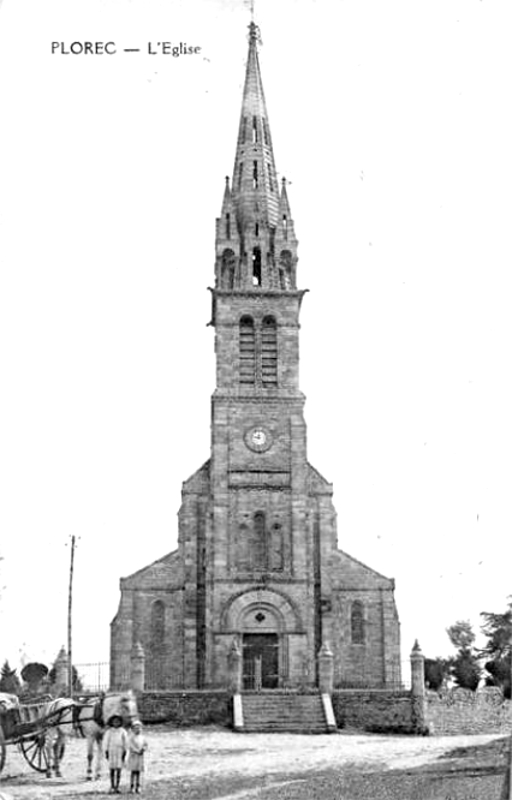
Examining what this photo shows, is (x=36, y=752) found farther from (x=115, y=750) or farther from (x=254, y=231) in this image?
(x=254, y=231)

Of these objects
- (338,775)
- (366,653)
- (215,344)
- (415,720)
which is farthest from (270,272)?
(338,775)

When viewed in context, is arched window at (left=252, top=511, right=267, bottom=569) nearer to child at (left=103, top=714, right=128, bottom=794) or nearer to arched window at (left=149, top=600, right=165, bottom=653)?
arched window at (left=149, top=600, right=165, bottom=653)

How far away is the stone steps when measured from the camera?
2388cm

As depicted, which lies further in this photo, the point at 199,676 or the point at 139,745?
the point at 199,676

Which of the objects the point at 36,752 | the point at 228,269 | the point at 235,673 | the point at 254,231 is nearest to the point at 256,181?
the point at 254,231

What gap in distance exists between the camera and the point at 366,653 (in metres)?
34.1

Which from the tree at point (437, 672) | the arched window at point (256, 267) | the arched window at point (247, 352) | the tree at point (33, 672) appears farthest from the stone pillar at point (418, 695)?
the arched window at point (256, 267)

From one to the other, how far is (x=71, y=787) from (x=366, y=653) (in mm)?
22284

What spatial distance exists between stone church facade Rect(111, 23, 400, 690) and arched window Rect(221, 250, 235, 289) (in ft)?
0.15

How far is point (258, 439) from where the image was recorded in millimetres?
34938

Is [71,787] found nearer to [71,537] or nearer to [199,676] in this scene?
[71,537]

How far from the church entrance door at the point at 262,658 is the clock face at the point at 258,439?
5.88m

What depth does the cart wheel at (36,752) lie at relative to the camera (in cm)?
1360

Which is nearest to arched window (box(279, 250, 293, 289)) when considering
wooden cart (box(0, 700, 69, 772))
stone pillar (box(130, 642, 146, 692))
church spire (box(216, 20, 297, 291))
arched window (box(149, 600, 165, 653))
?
church spire (box(216, 20, 297, 291))
